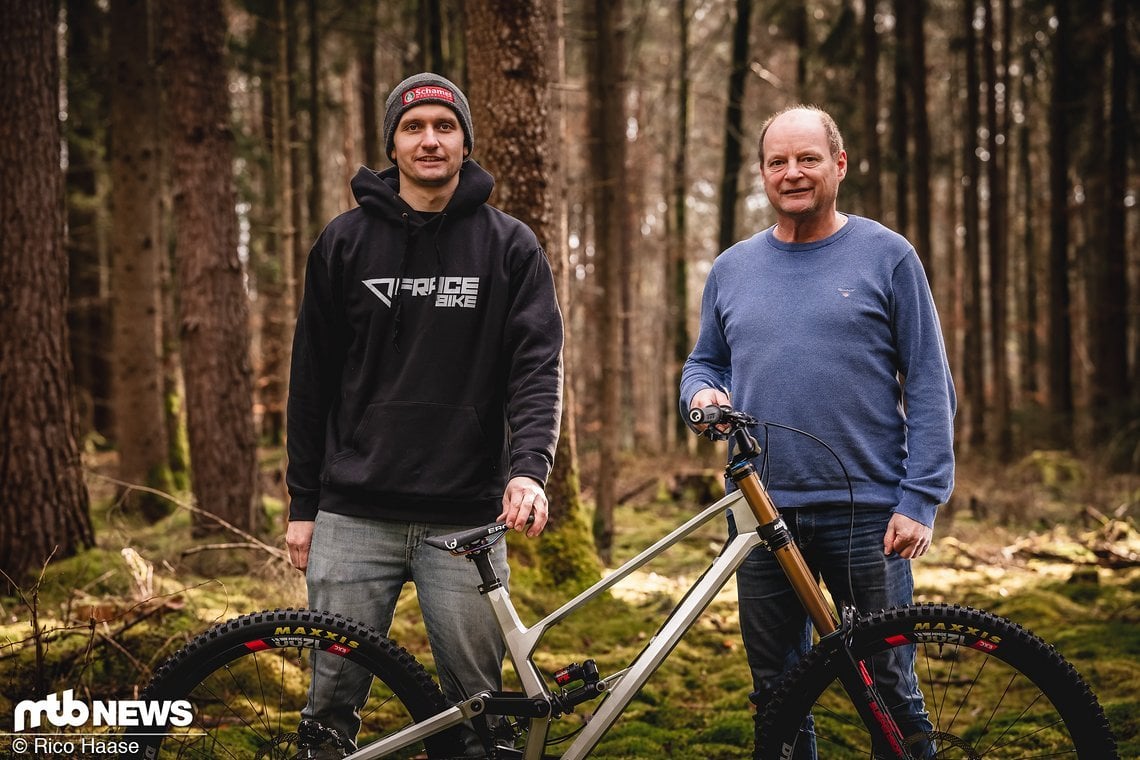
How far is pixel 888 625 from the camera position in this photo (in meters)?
2.79

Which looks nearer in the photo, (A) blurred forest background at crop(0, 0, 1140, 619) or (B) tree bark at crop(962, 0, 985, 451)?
(A) blurred forest background at crop(0, 0, 1140, 619)

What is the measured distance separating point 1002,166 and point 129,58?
16241mm

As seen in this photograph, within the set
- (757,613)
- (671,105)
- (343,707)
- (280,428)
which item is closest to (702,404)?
(757,613)

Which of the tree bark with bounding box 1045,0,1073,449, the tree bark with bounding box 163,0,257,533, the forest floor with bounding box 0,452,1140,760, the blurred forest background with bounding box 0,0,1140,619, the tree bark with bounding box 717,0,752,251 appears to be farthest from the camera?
the tree bark with bounding box 1045,0,1073,449

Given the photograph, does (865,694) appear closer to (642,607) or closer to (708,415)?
(708,415)

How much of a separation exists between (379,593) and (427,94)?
5.26ft

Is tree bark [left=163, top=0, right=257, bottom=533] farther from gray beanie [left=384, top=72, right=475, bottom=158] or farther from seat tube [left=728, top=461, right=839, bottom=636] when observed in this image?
seat tube [left=728, top=461, right=839, bottom=636]

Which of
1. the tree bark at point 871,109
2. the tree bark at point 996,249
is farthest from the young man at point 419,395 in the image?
the tree bark at point 996,249

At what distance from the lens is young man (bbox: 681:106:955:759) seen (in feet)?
9.49

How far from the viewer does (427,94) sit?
2883mm

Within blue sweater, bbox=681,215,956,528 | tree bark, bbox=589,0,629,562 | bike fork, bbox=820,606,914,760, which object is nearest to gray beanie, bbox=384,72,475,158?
blue sweater, bbox=681,215,956,528

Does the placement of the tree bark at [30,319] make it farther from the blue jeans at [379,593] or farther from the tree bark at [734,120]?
the tree bark at [734,120]

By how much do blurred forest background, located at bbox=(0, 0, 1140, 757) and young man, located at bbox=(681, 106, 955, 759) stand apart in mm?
1588

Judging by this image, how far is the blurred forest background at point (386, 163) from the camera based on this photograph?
579cm
